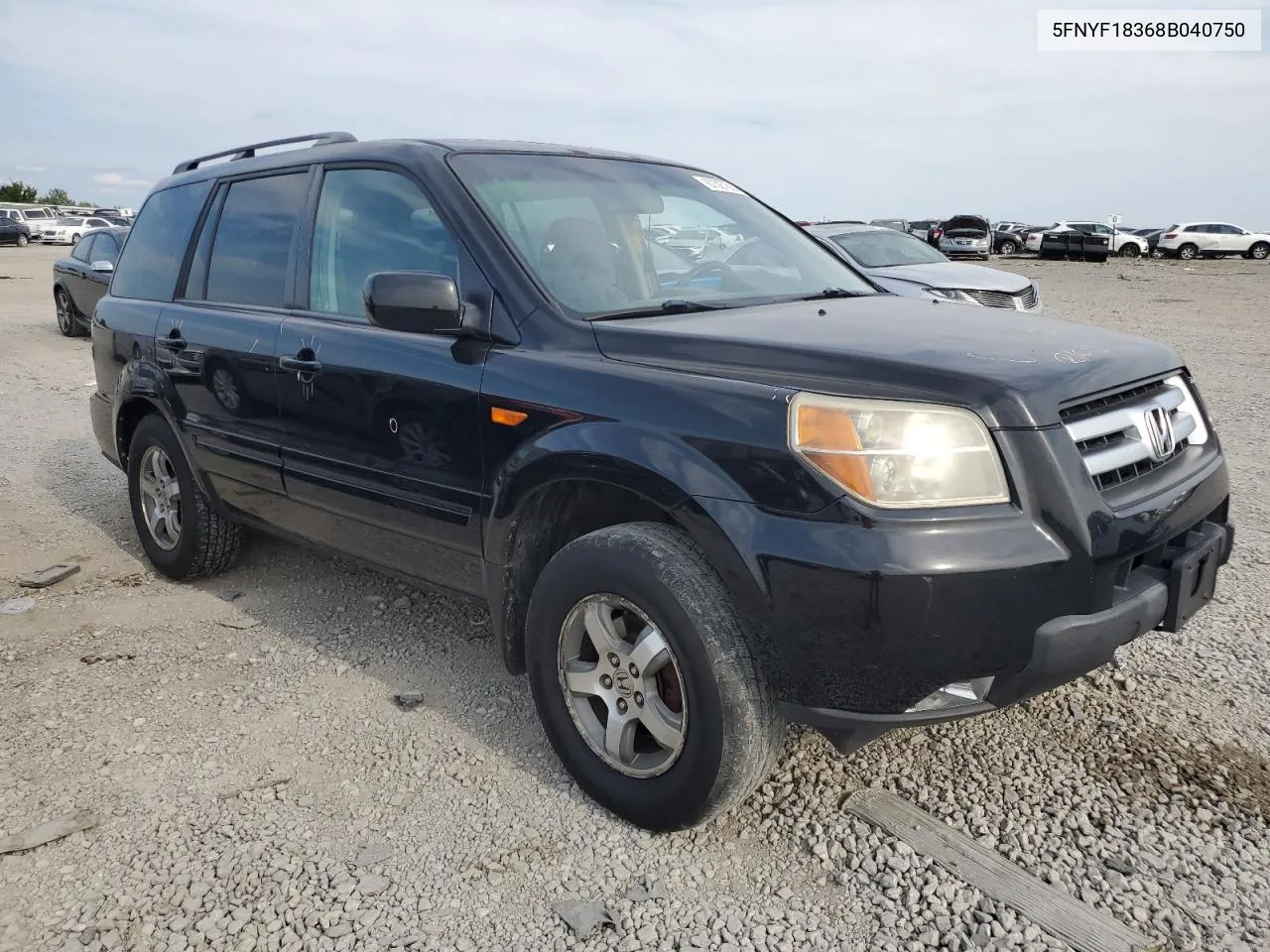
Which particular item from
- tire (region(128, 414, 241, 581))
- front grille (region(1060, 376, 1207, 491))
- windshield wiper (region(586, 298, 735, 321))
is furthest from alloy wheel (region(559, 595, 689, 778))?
tire (region(128, 414, 241, 581))

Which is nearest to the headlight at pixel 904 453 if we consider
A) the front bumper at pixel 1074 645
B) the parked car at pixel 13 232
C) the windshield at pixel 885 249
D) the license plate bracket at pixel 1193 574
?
the front bumper at pixel 1074 645

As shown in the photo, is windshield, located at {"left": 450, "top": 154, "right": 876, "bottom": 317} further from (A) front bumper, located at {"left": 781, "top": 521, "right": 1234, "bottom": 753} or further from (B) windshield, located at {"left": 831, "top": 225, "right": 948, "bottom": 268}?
(B) windshield, located at {"left": 831, "top": 225, "right": 948, "bottom": 268}

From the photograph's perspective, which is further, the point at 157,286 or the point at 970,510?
the point at 157,286

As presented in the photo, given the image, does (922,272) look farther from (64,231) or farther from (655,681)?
(64,231)

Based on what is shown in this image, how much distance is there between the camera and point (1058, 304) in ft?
56.2

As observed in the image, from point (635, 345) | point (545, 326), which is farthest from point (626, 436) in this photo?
point (545, 326)

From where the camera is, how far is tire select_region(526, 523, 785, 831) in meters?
2.36

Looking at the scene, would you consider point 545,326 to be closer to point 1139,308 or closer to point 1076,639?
point 1076,639

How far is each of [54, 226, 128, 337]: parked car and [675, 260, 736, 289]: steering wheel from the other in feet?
35.7

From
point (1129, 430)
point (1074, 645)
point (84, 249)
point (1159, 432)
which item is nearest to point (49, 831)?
point (1074, 645)

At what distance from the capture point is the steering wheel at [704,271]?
10.7ft

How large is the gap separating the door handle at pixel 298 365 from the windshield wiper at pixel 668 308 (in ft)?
3.52

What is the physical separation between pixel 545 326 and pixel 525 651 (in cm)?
90

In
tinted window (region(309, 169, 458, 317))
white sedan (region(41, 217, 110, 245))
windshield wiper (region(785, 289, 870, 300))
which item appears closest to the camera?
tinted window (region(309, 169, 458, 317))
